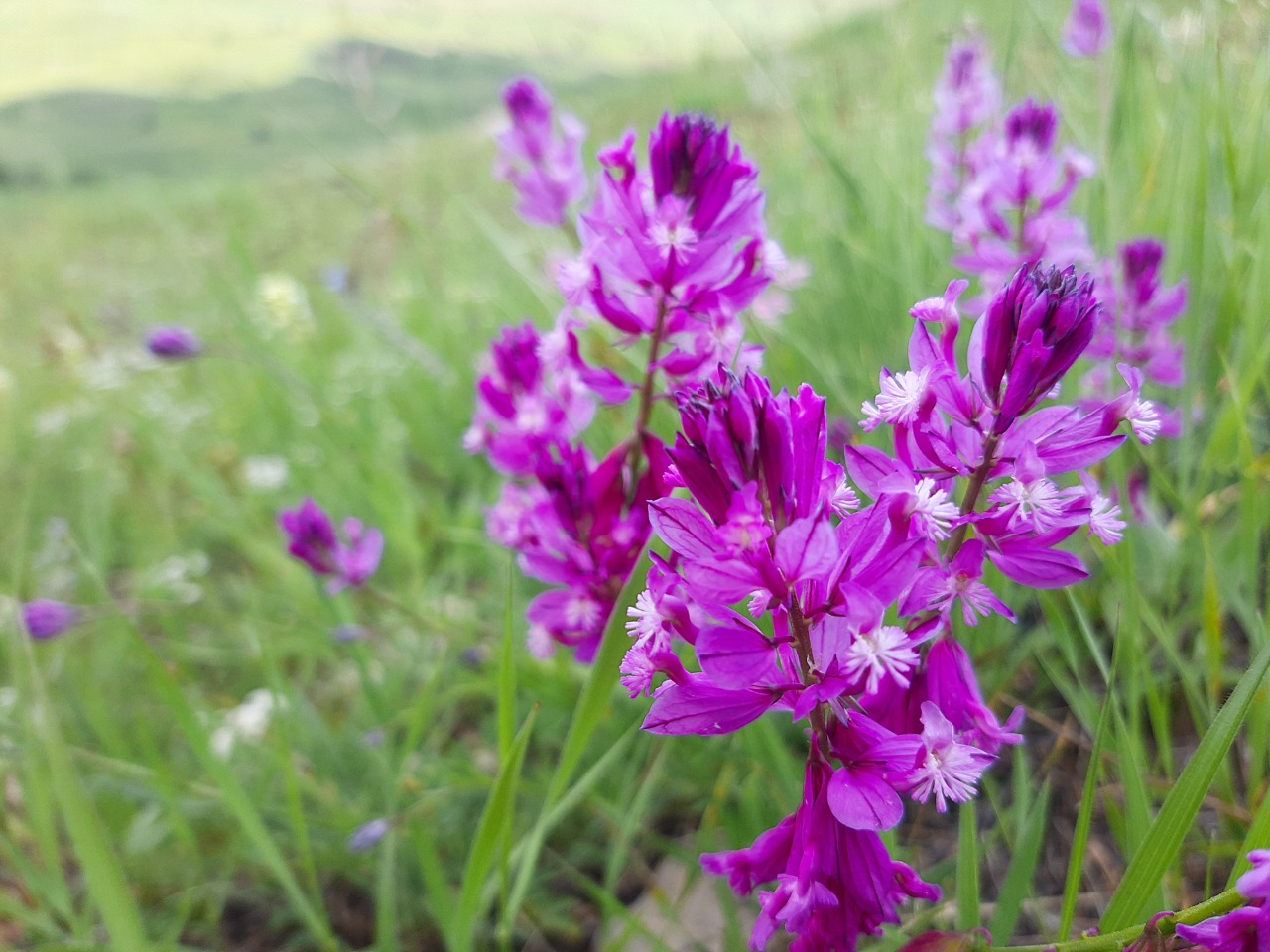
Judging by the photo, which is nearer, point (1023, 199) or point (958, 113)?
point (1023, 199)

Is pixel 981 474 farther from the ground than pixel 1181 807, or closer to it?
farther from the ground

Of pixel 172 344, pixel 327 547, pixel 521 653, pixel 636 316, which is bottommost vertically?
pixel 521 653

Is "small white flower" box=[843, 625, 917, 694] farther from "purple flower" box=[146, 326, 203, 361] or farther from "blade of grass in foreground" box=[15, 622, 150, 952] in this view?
"purple flower" box=[146, 326, 203, 361]

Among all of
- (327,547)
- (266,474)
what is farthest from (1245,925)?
(266,474)

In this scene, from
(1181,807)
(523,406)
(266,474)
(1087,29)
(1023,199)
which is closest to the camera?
(1181,807)

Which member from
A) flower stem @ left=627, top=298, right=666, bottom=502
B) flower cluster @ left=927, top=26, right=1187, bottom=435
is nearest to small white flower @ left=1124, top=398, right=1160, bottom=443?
flower stem @ left=627, top=298, right=666, bottom=502

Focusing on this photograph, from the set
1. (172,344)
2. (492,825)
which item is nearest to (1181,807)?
(492,825)

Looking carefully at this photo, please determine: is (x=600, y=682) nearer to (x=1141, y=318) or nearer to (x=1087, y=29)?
(x=1141, y=318)

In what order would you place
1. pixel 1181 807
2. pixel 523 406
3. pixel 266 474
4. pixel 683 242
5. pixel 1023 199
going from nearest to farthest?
1. pixel 1181 807
2. pixel 683 242
3. pixel 523 406
4. pixel 1023 199
5. pixel 266 474
